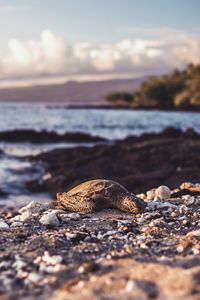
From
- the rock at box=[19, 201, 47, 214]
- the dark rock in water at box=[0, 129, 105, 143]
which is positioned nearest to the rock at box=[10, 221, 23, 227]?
the rock at box=[19, 201, 47, 214]

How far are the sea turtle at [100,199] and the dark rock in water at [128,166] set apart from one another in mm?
6179

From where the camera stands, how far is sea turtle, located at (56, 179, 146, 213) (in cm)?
775

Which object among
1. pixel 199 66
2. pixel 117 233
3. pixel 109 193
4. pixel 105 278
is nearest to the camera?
pixel 105 278

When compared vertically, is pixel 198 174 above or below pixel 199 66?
below

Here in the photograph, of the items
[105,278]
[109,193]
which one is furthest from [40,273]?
[109,193]

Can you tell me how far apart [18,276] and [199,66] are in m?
119

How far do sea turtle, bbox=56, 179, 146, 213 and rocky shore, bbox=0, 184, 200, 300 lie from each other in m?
0.15

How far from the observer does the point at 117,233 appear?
6121 mm

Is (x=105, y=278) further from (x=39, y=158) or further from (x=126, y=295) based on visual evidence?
(x=39, y=158)

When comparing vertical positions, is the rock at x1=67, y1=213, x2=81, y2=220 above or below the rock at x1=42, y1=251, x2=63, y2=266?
below

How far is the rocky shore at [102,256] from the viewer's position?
3.87m

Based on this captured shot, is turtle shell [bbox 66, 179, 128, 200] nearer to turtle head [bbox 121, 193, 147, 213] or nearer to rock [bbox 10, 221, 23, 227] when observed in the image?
turtle head [bbox 121, 193, 147, 213]

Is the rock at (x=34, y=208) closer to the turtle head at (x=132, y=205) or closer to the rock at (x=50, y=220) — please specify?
the rock at (x=50, y=220)

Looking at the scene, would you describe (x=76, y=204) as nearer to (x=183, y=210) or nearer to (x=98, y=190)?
(x=98, y=190)
